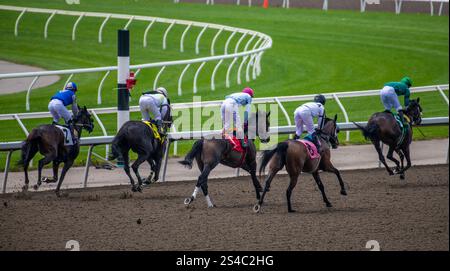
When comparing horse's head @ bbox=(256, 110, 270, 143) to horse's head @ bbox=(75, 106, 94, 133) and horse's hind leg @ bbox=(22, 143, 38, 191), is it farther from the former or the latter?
horse's hind leg @ bbox=(22, 143, 38, 191)

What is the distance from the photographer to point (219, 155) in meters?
12.6

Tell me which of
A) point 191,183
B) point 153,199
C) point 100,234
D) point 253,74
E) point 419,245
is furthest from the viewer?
point 253,74

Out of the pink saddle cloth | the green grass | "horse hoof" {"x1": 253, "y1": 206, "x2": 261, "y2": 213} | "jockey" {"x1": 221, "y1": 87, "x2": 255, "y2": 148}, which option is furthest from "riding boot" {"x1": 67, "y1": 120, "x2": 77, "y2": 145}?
the pink saddle cloth

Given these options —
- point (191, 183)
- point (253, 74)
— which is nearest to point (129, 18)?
point (253, 74)

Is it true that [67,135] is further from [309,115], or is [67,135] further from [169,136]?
[309,115]

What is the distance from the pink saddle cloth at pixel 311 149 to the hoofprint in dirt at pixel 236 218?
0.65 m

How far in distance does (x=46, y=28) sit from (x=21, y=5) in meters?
1.25

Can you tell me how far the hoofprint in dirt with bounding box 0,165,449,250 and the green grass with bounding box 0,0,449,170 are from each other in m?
3.04

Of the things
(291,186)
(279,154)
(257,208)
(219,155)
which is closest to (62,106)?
(219,155)

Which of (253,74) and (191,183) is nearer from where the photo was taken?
(191,183)

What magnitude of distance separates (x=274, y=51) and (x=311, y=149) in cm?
1353

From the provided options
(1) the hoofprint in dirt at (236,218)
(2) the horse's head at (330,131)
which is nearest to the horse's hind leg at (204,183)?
(1) the hoofprint in dirt at (236,218)
